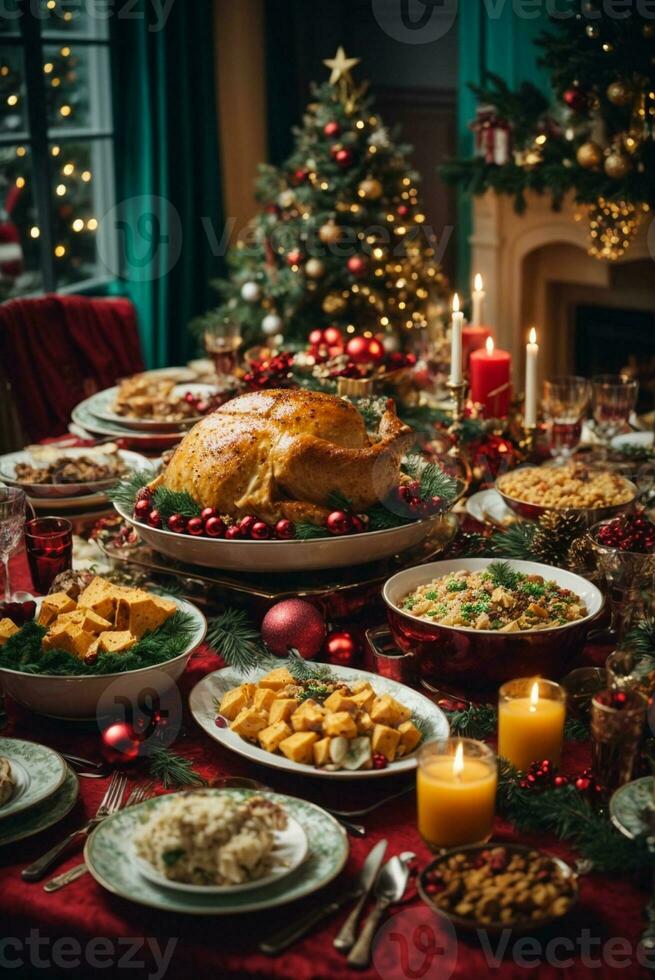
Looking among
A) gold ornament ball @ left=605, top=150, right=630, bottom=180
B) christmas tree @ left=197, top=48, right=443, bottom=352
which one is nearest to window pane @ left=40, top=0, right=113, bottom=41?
christmas tree @ left=197, top=48, right=443, bottom=352

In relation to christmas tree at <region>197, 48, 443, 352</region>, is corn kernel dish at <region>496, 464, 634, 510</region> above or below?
below

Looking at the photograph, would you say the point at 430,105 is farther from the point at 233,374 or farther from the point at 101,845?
the point at 101,845

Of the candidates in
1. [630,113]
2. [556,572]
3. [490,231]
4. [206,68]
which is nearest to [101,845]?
[556,572]

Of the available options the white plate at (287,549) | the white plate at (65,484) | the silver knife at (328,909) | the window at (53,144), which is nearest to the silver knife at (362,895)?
the silver knife at (328,909)

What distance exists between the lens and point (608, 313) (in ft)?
16.6

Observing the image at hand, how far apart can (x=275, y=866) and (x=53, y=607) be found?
62cm

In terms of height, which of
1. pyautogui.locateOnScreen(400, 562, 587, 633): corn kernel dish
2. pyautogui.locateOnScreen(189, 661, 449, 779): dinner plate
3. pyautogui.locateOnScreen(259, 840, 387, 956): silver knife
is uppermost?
pyautogui.locateOnScreen(400, 562, 587, 633): corn kernel dish

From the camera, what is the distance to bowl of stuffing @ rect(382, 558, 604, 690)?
A: 1.50m

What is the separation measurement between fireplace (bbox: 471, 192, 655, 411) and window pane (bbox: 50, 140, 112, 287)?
67.0 inches

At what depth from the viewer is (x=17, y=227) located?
4.73 metres

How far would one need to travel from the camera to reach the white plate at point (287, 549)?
1717mm

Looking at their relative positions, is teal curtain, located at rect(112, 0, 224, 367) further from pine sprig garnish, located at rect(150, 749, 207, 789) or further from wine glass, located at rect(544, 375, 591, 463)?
pine sprig garnish, located at rect(150, 749, 207, 789)

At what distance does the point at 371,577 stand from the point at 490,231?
134 inches

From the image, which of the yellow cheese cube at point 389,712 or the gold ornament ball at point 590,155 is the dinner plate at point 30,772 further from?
the gold ornament ball at point 590,155
